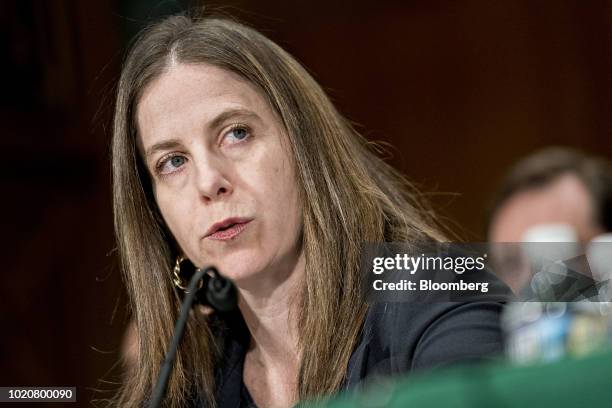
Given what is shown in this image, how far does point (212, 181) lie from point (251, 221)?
99mm

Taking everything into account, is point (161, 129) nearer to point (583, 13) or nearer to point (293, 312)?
point (293, 312)

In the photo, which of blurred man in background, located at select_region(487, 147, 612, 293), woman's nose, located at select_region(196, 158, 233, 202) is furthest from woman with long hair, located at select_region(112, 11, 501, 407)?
blurred man in background, located at select_region(487, 147, 612, 293)

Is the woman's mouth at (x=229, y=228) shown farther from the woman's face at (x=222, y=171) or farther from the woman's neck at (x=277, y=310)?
the woman's neck at (x=277, y=310)

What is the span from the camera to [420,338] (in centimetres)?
163

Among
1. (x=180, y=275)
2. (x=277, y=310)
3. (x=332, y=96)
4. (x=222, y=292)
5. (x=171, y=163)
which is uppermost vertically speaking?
(x=332, y=96)

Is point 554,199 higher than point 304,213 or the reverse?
higher

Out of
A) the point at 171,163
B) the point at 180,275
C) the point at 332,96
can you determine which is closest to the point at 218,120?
the point at 171,163

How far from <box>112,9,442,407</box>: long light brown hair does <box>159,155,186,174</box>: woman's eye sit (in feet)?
0.28

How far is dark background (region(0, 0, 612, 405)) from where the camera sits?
7.71 feet

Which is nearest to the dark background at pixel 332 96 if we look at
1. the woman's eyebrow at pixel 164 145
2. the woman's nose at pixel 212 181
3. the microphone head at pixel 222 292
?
the woman's eyebrow at pixel 164 145

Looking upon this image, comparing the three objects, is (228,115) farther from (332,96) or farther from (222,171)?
(332,96)

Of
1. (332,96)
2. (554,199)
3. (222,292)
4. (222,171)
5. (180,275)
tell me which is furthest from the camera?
(554,199)

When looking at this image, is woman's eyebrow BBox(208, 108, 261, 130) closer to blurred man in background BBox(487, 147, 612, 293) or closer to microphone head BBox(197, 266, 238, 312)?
microphone head BBox(197, 266, 238, 312)

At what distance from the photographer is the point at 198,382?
1886mm
